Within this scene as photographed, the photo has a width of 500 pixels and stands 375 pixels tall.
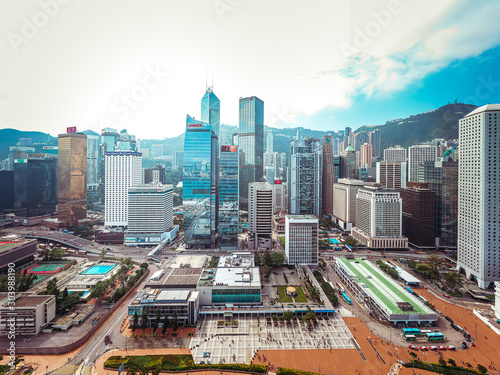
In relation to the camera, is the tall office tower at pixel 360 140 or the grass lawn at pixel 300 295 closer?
the grass lawn at pixel 300 295

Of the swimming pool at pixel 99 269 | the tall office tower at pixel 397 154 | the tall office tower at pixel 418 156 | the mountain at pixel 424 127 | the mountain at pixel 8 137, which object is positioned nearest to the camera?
the swimming pool at pixel 99 269

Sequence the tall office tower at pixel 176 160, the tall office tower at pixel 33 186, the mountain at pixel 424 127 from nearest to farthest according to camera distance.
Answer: the tall office tower at pixel 33 186 → the mountain at pixel 424 127 → the tall office tower at pixel 176 160

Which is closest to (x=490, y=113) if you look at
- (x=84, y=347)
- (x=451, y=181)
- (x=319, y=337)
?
(x=451, y=181)

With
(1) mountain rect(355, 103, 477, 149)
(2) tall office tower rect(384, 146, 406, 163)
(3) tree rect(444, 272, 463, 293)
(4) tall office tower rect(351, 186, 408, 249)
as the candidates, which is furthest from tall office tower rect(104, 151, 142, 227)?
(2) tall office tower rect(384, 146, 406, 163)

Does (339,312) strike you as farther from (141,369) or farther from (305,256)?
(141,369)

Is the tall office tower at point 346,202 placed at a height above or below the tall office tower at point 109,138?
below

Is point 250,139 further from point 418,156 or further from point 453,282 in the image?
point 453,282

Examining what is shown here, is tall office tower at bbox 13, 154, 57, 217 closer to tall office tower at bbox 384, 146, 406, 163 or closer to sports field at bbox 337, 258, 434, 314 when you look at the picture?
sports field at bbox 337, 258, 434, 314

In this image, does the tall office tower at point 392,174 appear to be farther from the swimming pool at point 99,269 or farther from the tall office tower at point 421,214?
the swimming pool at point 99,269

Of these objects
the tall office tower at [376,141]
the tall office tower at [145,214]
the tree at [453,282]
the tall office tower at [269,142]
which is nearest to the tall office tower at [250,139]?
the tall office tower at [145,214]
